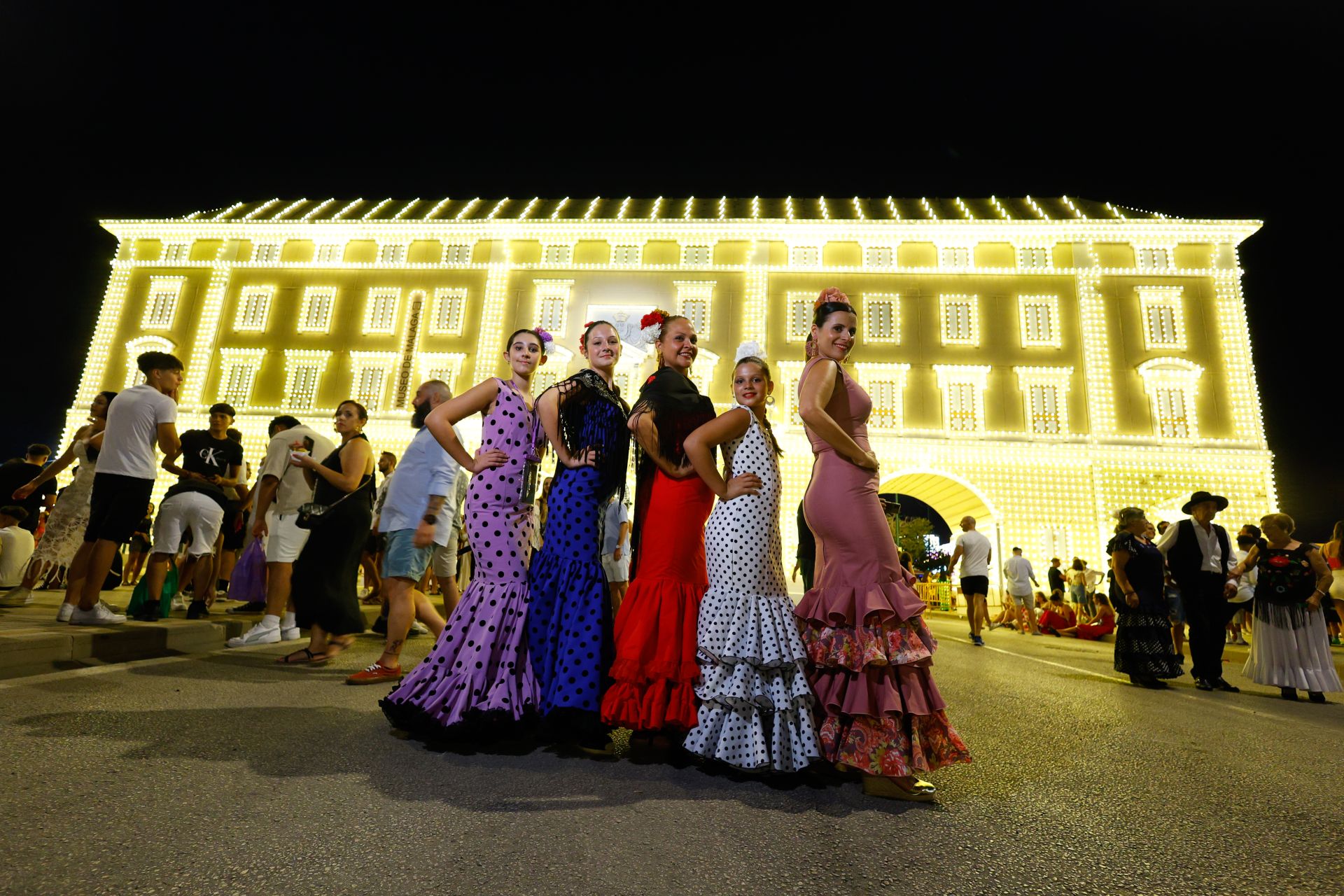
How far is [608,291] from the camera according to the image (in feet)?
76.5

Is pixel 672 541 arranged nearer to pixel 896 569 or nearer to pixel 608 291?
pixel 896 569

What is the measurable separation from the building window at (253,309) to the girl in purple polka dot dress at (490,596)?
25.6 metres

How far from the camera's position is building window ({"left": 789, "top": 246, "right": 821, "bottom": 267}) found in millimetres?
22719

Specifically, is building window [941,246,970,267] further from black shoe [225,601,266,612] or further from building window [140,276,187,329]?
building window [140,276,187,329]

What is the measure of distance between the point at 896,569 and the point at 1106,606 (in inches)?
549

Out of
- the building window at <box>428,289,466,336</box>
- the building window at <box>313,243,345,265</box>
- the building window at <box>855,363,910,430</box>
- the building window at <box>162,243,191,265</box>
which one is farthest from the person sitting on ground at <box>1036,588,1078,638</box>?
the building window at <box>162,243,191,265</box>

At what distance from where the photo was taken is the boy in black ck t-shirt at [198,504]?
222 inches

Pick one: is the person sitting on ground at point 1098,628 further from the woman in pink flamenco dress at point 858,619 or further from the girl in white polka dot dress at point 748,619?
the girl in white polka dot dress at point 748,619

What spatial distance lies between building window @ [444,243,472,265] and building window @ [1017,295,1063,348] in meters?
19.5

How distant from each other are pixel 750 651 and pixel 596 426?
1.30m

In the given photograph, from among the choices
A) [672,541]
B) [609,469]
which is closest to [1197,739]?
[672,541]

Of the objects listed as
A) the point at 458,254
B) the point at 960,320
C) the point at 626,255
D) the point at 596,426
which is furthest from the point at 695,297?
the point at 596,426

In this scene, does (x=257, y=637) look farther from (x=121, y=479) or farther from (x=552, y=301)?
(x=552, y=301)

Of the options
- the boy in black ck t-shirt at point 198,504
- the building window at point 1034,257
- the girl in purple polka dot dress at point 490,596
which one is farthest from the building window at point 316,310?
the building window at point 1034,257
